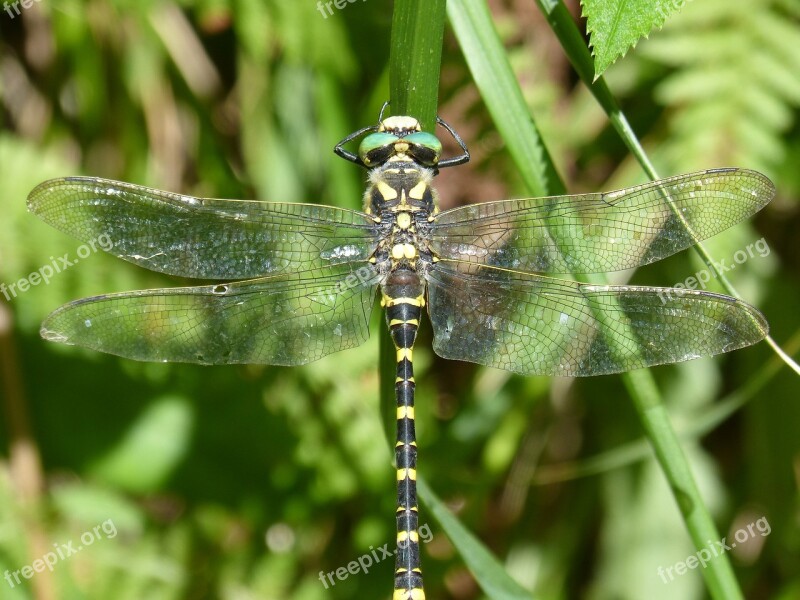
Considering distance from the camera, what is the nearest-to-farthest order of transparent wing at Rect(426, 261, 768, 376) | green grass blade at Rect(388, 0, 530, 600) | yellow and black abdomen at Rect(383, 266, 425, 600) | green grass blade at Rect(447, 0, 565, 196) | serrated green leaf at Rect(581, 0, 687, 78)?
serrated green leaf at Rect(581, 0, 687, 78)
green grass blade at Rect(388, 0, 530, 600)
green grass blade at Rect(447, 0, 565, 196)
transparent wing at Rect(426, 261, 768, 376)
yellow and black abdomen at Rect(383, 266, 425, 600)

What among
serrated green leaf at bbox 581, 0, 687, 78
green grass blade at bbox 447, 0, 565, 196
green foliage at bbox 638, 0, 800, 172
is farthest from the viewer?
green foliage at bbox 638, 0, 800, 172

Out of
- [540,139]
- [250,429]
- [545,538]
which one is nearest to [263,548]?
[250,429]

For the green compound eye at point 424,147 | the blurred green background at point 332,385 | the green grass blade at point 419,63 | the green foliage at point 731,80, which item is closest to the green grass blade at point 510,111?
the green grass blade at point 419,63

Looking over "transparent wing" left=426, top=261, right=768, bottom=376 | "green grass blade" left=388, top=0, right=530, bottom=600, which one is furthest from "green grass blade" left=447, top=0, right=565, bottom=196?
"transparent wing" left=426, top=261, right=768, bottom=376

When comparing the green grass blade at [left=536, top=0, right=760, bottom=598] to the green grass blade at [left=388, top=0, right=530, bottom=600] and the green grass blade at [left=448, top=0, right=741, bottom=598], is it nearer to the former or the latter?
the green grass blade at [left=448, top=0, right=741, bottom=598]

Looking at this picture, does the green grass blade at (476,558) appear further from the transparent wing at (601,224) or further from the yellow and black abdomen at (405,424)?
the transparent wing at (601,224)

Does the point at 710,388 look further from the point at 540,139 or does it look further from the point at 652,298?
the point at 540,139
